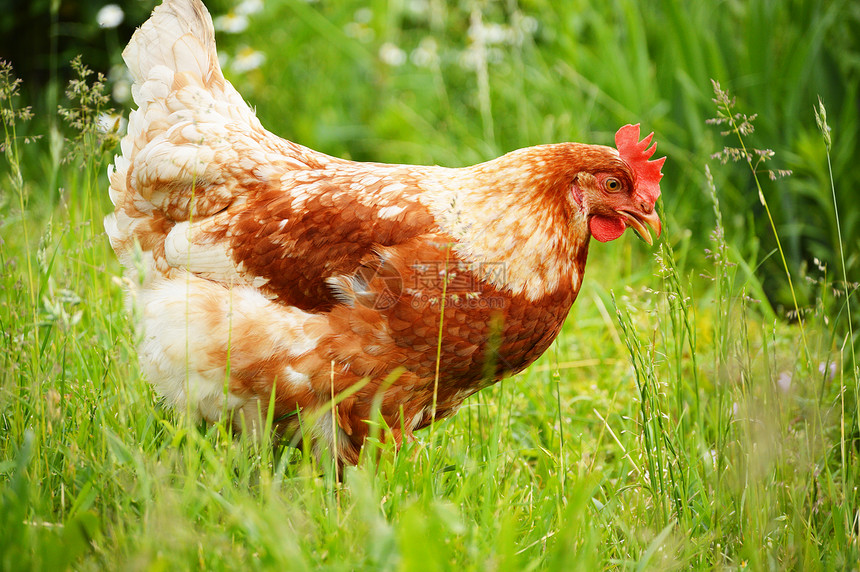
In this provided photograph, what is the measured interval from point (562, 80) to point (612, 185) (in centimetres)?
294

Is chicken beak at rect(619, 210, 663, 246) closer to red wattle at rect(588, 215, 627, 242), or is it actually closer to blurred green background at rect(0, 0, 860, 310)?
red wattle at rect(588, 215, 627, 242)

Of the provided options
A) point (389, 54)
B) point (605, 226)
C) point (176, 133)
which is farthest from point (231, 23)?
point (605, 226)

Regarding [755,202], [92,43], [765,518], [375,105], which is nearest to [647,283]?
[755,202]

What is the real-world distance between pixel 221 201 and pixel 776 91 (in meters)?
3.49

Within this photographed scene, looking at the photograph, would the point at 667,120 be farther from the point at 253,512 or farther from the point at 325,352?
the point at 253,512

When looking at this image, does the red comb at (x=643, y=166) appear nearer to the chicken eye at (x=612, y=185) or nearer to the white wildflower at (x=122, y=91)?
the chicken eye at (x=612, y=185)

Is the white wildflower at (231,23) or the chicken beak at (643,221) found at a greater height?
the white wildflower at (231,23)

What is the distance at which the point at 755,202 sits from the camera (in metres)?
4.43

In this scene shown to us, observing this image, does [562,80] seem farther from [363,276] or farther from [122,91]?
[363,276]

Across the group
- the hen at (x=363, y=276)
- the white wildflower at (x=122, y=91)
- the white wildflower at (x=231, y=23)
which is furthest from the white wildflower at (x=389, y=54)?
the hen at (x=363, y=276)

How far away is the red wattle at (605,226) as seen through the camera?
2449 mm

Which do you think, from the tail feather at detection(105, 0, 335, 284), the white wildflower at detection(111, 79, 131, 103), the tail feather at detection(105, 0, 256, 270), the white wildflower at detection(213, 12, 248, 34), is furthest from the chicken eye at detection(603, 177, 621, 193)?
the white wildflower at detection(213, 12, 248, 34)

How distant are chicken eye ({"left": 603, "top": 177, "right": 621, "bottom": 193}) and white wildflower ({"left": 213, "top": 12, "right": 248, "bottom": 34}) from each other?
3.68 metres

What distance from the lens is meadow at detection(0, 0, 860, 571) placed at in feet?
5.83
